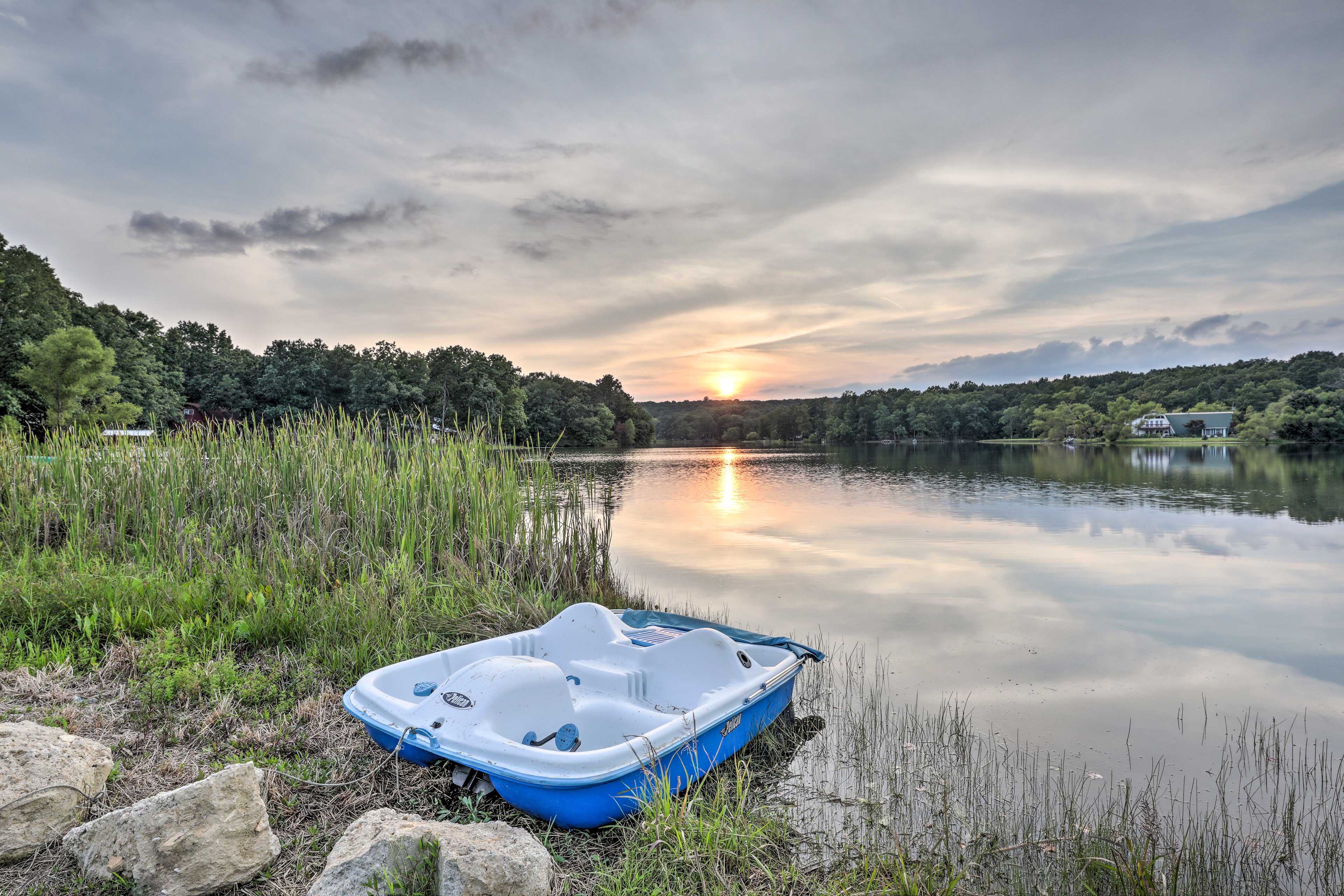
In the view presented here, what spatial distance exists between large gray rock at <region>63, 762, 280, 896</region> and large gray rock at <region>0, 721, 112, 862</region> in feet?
0.54

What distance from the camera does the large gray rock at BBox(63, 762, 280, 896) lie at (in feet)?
6.86

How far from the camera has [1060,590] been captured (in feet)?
33.3

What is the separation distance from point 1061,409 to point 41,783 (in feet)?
312

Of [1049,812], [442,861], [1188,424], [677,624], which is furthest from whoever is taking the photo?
[1188,424]

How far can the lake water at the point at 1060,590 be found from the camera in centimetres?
572

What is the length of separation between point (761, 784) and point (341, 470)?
4.87m

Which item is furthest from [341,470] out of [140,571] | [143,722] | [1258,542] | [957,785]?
[1258,542]

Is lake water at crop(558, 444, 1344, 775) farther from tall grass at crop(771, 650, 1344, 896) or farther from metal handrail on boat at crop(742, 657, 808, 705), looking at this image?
metal handrail on boat at crop(742, 657, 808, 705)

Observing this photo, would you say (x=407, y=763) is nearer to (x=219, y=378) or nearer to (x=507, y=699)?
(x=507, y=699)

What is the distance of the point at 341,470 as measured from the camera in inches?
257

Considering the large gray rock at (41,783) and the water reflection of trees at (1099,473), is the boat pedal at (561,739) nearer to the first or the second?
the large gray rock at (41,783)

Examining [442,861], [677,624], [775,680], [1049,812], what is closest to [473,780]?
[442,861]

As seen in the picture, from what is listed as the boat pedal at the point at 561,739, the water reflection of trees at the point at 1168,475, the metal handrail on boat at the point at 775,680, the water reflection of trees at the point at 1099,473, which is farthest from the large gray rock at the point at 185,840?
the water reflection of trees at the point at 1168,475

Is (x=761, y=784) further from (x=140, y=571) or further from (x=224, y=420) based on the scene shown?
(x=224, y=420)
